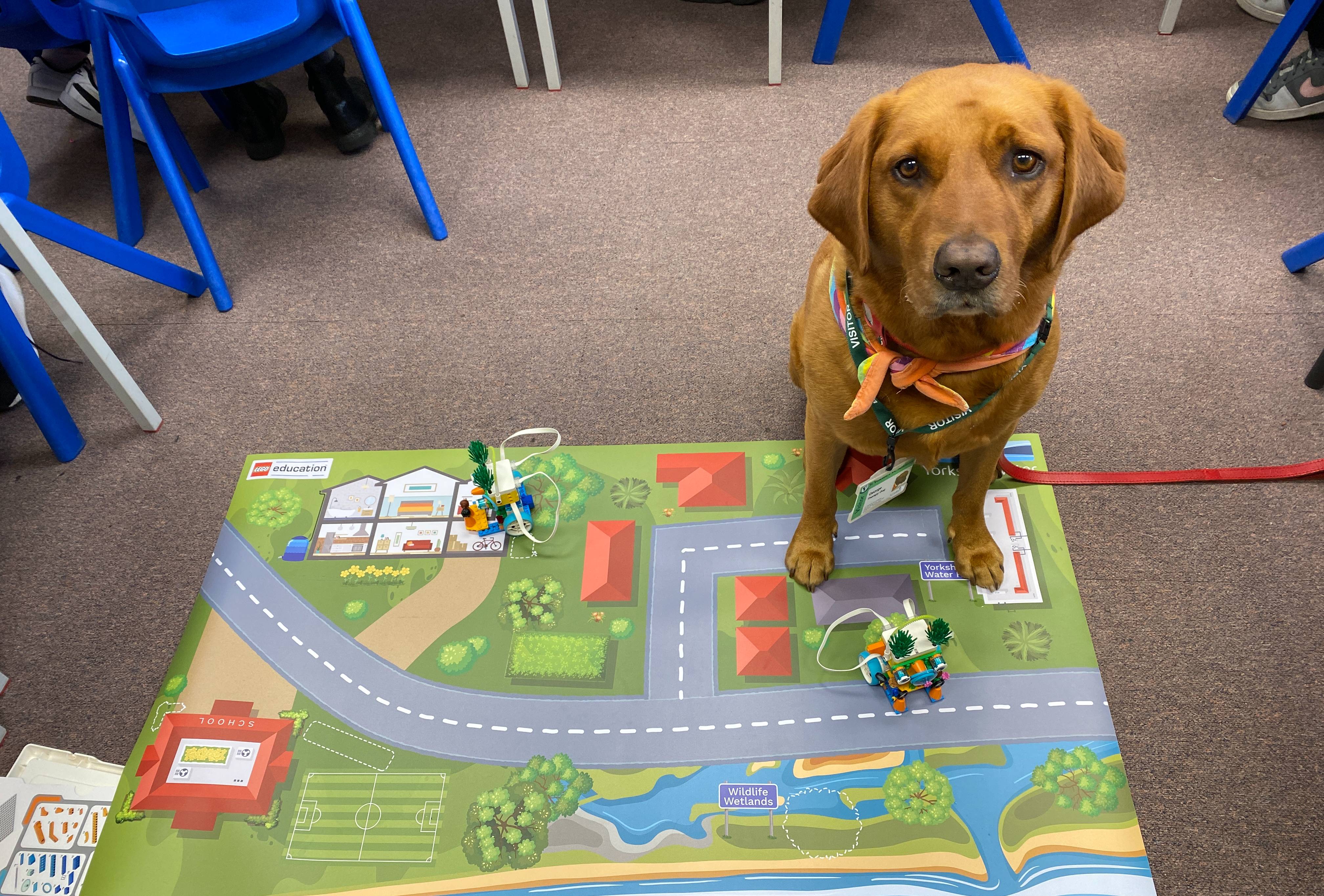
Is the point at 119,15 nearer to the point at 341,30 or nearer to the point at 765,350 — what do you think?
the point at 341,30

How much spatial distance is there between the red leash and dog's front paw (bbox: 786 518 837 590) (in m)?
0.63

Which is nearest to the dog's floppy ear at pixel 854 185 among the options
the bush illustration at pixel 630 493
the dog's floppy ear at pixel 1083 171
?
the dog's floppy ear at pixel 1083 171

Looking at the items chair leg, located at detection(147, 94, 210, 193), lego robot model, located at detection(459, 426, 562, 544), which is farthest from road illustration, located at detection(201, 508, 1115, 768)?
chair leg, located at detection(147, 94, 210, 193)

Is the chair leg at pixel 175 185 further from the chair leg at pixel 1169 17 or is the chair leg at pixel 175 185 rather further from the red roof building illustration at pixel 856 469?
the chair leg at pixel 1169 17

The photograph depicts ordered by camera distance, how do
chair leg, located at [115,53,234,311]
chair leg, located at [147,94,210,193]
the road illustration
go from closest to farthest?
the road illustration
chair leg, located at [115,53,234,311]
chair leg, located at [147,94,210,193]

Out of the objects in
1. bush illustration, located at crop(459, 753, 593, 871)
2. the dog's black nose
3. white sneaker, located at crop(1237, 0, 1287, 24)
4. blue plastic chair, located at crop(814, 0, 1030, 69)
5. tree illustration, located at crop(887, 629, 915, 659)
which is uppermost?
the dog's black nose

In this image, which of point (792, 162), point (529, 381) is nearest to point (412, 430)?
point (529, 381)

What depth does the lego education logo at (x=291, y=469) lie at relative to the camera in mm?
2072

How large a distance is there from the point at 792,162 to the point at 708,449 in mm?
1300

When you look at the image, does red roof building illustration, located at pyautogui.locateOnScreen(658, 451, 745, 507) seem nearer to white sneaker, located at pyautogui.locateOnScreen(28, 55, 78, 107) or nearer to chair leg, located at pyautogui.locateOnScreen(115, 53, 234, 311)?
chair leg, located at pyautogui.locateOnScreen(115, 53, 234, 311)

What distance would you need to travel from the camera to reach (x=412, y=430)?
2.25 m

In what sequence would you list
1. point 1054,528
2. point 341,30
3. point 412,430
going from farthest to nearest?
point 341,30 < point 412,430 < point 1054,528

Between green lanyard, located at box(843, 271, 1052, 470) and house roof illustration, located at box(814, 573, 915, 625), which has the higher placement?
green lanyard, located at box(843, 271, 1052, 470)

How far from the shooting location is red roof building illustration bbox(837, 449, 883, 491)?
1.89 metres
